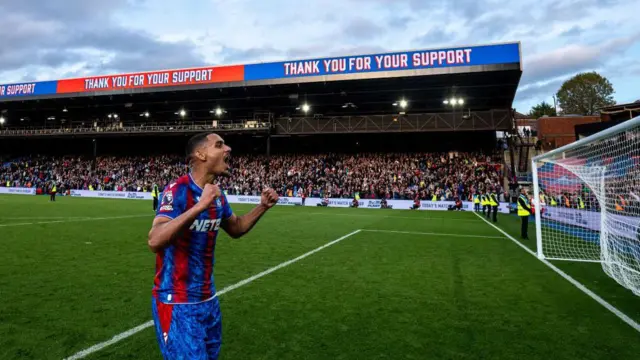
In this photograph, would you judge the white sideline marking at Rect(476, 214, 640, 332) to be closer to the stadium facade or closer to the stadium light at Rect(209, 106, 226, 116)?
the stadium facade

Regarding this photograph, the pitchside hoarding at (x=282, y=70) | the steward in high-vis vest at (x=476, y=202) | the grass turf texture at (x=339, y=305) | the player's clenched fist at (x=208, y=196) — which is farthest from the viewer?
the pitchside hoarding at (x=282, y=70)

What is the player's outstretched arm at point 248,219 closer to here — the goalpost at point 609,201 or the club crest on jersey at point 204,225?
the club crest on jersey at point 204,225

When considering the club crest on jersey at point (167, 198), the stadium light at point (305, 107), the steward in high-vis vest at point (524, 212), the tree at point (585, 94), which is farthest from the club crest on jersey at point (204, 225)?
the tree at point (585, 94)

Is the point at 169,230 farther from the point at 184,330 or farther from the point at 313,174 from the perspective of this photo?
the point at 313,174

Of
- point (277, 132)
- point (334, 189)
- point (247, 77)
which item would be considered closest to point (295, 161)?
point (277, 132)

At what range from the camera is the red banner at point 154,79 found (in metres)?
32.6

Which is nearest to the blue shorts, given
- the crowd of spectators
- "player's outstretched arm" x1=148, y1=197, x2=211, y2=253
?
"player's outstretched arm" x1=148, y1=197, x2=211, y2=253

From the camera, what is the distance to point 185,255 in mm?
2266

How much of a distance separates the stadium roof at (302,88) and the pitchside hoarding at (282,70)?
0.24 ft

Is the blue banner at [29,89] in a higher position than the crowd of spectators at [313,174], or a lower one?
higher

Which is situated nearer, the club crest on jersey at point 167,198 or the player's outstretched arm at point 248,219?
the club crest on jersey at point 167,198

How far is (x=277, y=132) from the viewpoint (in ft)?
120

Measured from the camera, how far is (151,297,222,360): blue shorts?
2084 millimetres

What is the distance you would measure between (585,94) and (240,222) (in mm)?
76375
